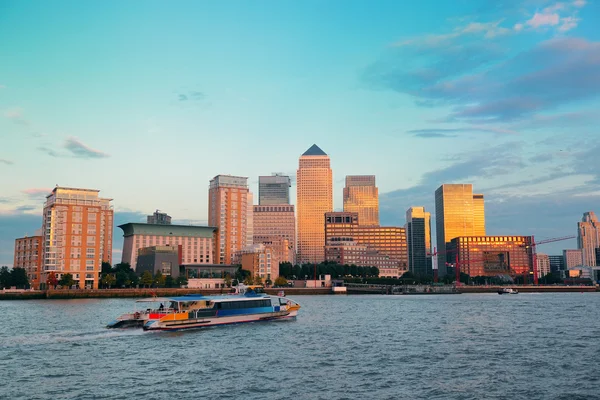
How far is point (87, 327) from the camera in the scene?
276 feet

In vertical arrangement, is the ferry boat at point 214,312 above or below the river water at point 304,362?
above

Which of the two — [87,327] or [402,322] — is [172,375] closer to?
[87,327]

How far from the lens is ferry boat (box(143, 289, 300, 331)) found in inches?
3194

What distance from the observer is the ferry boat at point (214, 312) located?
266 ft

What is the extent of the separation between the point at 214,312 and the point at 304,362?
34.8 metres

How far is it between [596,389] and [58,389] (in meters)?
39.9

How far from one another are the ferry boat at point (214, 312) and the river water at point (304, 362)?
2733mm

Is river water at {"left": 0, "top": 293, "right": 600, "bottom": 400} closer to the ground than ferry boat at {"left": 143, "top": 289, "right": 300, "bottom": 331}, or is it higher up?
closer to the ground

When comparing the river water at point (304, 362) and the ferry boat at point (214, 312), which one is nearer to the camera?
the river water at point (304, 362)

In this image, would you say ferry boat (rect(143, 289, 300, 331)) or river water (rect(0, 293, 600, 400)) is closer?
river water (rect(0, 293, 600, 400))

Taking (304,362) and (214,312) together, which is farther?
(214,312)

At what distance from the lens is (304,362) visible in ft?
181

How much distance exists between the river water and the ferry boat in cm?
273

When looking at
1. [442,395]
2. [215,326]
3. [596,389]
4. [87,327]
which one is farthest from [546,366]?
[87,327]
